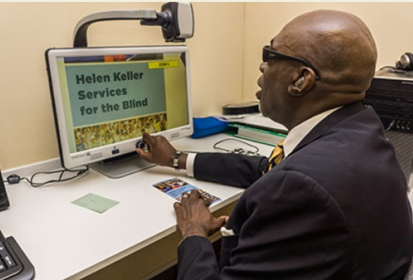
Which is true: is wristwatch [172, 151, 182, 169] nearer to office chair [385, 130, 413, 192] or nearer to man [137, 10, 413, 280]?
man [137, 10, 413, 280]

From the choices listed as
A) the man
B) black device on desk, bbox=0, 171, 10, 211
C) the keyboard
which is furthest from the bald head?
black device on desk, bbox=0, 171, 10, 211

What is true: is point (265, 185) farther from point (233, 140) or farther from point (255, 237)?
point (233, 140)

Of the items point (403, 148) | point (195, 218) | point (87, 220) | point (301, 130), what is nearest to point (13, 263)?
point (87, 220)

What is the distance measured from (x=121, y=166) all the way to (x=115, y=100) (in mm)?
266

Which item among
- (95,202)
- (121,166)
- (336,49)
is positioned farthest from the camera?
(121,166)

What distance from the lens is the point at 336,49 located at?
69 centimetres

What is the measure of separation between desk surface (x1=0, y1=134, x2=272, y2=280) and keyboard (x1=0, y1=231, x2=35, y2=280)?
0.02 meters

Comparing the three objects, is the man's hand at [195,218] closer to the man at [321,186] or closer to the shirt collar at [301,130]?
the man at [321,186]

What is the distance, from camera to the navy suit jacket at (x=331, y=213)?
59 centimetres

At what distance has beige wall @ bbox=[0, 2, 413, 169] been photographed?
46.7 inches

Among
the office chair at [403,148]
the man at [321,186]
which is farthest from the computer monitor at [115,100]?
the office chair at [403,148]

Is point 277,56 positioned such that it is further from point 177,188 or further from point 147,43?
point 147,43

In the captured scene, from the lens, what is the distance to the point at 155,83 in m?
1.32

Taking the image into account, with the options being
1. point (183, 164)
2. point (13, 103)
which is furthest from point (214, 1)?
point (13, 103)
